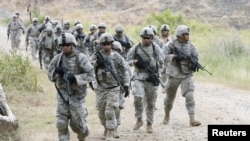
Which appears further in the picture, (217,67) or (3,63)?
(217,67)

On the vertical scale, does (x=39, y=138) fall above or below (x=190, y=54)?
below

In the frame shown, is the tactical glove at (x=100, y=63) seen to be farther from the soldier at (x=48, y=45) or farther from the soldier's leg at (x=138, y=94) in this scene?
the soldier at (x=48, y=45)

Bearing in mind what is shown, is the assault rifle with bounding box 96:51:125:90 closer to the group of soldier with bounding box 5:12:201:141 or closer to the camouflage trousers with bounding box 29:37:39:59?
the group of soldier with bounding box 5:12:201:141

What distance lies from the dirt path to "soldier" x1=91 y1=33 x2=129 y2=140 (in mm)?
494

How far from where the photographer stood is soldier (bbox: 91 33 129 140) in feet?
29.2

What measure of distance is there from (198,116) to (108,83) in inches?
125

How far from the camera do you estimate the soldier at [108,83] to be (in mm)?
8914

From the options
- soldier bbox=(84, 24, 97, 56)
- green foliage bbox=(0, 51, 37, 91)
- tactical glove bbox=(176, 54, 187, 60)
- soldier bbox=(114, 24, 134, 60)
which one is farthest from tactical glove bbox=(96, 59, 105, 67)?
soldier bbox=(84, 24, 97, 56)

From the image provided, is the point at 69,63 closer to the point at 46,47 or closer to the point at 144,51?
the point at 144,51

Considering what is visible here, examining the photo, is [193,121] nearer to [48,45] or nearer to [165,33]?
[165,33]

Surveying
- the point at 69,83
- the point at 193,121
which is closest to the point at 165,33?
the point at 193,121

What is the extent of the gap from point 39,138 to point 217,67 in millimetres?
10818

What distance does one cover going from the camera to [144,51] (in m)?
9.66

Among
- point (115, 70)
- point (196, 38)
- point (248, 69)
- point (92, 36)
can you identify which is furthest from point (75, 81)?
point (196, 38)
